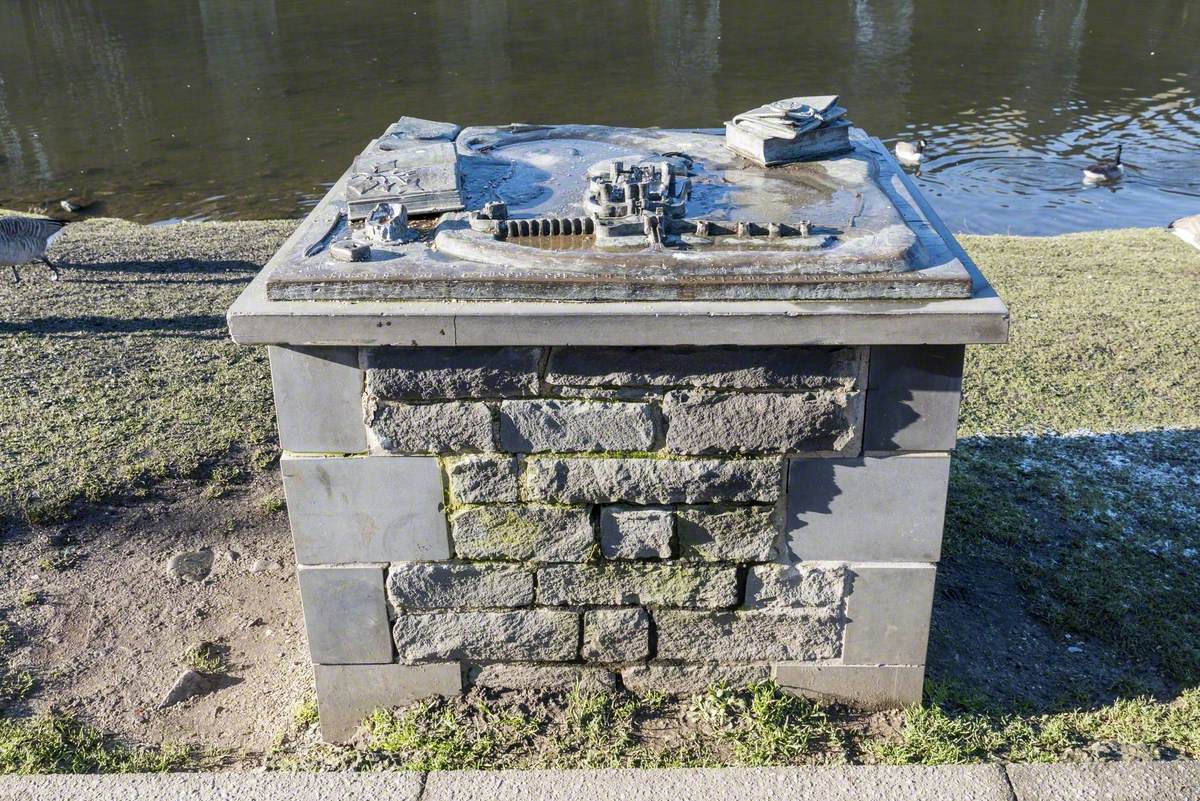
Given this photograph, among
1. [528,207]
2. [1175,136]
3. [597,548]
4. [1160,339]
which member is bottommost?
[1175,136]

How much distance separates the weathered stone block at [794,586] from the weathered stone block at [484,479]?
83 centimetres

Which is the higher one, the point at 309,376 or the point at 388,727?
the point at 309,376

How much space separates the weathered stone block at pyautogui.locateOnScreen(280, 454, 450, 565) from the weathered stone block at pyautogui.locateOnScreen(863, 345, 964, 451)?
1.34m

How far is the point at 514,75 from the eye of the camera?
20203 mm

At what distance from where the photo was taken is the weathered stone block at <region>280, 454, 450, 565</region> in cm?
332

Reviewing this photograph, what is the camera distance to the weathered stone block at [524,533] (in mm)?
3371

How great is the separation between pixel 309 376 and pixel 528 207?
104 centimetres

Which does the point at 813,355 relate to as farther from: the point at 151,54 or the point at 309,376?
the point at 151,54

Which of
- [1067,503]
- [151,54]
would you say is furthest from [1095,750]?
[151,54]

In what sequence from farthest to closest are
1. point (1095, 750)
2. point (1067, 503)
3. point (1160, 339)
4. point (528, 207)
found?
1. point (1160, 339)
2. point (1067, 503)
3. point (528, 207)
4. point (1095, 750)

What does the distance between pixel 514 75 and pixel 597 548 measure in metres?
18.1

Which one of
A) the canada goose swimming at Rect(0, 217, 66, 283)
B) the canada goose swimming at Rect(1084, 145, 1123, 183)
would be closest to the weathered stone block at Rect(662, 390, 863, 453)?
the canada goose swimming at Rect(0, 217, 66, 283)

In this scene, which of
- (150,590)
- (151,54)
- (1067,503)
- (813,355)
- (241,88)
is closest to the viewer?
(813,355)

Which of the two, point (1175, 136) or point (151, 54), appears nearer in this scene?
point (1175, 136)
